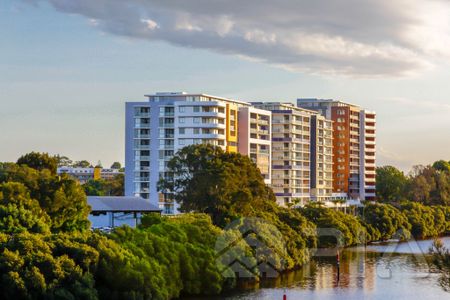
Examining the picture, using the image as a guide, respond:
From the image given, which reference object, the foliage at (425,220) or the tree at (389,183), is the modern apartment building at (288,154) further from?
the tree at (389,183)

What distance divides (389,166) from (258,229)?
125 meters

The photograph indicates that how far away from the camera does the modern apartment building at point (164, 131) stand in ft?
374

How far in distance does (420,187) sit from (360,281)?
87.6m

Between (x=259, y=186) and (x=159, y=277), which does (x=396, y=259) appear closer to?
(x=259, y=186)

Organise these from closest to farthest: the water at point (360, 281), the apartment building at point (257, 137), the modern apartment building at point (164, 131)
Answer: the water at point (360, 281) → the modern apartment building at point (164, 131) → the apartment building at point (257, 137)

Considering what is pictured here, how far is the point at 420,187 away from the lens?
14262 centimetres

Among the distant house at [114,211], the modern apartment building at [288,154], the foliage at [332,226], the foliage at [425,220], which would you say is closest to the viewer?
the distant house at [114,211]

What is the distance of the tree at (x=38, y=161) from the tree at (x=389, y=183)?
8617 cm

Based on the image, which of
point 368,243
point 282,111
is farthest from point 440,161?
point 368,243

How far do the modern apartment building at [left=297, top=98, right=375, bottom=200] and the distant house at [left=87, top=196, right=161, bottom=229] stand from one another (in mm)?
77487

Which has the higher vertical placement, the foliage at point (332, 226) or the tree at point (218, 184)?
the tree at point (218, 184)

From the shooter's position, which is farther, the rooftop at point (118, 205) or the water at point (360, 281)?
the rooftop at point (118, 205)

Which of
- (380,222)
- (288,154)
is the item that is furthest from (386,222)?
(288,154)

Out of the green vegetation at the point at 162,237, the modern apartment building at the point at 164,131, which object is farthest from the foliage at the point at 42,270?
the modern apartment building at the point at 164,131
